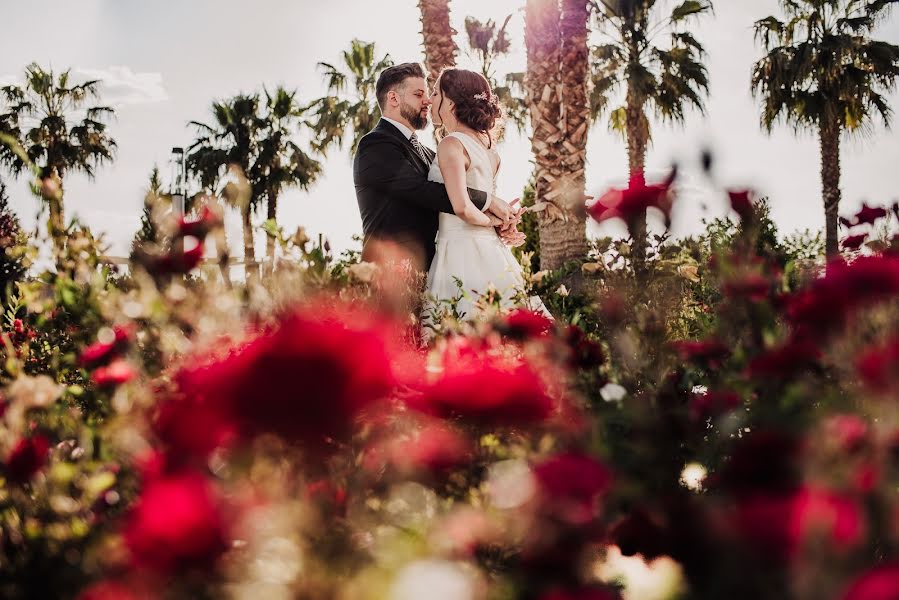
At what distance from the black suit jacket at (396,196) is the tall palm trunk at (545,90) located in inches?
100

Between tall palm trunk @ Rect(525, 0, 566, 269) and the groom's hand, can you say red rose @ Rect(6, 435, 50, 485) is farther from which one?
Result: tall palm trunk @ Rect(525, 0, 566, 269)

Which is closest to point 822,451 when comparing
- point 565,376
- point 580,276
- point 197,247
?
point 565,376

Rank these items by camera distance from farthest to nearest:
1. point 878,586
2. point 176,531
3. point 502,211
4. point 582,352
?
point 502,211
point 582,352
point 176,531
point 878,586

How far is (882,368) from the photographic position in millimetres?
855

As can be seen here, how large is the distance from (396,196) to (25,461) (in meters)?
2.84

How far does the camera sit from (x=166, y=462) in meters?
0.81

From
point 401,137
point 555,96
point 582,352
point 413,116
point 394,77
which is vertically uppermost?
point 555,96

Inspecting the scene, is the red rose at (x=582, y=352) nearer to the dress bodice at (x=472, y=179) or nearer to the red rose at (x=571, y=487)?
the red rose at (x=571, y=487)

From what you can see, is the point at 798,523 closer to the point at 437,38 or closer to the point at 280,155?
the point at 437,38

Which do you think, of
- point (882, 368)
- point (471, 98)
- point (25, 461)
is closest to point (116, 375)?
point (25, 461)

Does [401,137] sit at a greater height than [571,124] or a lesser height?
lesser

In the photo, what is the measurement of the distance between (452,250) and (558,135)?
10.4 feet

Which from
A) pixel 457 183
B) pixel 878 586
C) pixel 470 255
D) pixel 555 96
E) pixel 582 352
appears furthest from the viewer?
pixel 555 96

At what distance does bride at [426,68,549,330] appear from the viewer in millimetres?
3453
